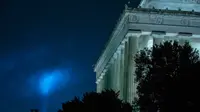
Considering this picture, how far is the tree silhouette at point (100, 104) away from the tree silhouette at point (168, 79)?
4.87 metres

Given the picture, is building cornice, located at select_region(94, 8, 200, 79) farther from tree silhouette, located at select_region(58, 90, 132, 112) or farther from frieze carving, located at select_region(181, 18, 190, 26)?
tree silhouette, located at select_region(58, 90, 132, 112)

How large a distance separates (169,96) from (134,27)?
3128cm

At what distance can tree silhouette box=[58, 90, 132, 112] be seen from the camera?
49.1 m

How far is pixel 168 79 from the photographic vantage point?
4138 cm

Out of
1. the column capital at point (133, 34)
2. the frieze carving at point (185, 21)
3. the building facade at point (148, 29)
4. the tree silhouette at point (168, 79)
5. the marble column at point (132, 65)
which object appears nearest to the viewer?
the tree silhouette at point (168, 79)

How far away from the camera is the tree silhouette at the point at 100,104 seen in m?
49.1

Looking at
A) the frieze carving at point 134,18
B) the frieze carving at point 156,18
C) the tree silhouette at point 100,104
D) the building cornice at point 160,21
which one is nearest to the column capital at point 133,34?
the building cornice at point 160,21

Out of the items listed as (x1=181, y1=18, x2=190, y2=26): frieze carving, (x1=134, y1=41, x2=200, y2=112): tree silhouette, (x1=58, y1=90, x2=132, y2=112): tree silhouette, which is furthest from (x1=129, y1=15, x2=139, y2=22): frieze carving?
(x1=134, y1=41, x2=200, y2=112): tree silhouette

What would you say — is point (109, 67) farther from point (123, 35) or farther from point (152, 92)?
point (152, 92)

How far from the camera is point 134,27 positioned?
233 feet

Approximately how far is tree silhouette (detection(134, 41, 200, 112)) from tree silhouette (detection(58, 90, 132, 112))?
4.87 metres

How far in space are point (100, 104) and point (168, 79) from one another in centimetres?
1053

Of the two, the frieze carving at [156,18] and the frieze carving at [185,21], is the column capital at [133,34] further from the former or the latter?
the frieze carving at [185,21]

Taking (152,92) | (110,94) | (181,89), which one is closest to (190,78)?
(181,89)
